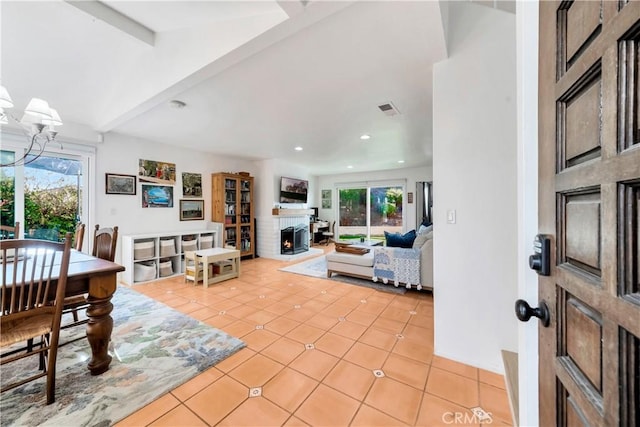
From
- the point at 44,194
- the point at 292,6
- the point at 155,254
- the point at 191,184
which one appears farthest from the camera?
the point at 191,184

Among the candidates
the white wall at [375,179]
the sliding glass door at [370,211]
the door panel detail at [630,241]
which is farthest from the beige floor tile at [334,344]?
the sliding glass door at [370,211]

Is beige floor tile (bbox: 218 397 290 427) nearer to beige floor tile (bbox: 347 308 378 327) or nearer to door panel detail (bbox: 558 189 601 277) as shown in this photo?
beige floor tile (bbox: 347 308 378 327)

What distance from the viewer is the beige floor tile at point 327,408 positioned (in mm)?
1433

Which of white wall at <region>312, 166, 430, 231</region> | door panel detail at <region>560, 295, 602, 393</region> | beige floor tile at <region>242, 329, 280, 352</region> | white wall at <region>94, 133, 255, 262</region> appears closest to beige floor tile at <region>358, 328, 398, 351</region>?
beige floor tile at <region>242, 329, 280, 352</region>

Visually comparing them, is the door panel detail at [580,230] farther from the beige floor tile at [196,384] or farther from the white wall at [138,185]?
the white wall at [138,185]

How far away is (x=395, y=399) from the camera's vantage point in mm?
1584

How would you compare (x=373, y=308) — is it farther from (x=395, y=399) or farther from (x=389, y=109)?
(x=389, y=109)

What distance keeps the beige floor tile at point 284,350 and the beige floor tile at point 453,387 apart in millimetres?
1007

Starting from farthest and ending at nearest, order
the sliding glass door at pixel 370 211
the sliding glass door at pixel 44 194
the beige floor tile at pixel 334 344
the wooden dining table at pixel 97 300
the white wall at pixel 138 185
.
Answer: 1. the sliding glass door at pixel 370 211
2. the white wall at pixel 138 185
3. the sliding glass door at pixel 44 194
4. the beige floor tile at pixel 334 344
5. the wooden dining table at pixel 97 300

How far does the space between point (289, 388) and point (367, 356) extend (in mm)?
692

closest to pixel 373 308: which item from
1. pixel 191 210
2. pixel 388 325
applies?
pixel 388 325

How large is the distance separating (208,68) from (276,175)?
4139mm

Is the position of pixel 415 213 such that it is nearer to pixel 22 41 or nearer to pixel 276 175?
pixel 276 175

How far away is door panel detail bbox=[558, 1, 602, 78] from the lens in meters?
0.50
